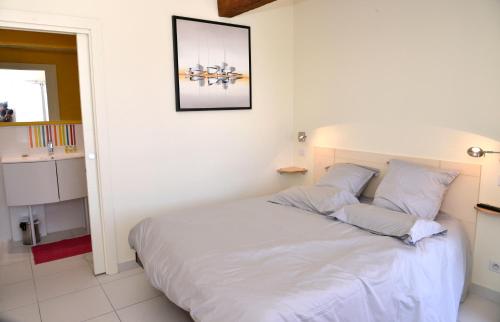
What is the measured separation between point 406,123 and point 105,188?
2614 mm

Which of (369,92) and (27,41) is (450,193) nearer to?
(369,92)

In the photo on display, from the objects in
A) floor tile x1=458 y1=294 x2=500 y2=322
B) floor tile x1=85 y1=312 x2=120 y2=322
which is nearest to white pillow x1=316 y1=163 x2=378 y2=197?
floor tile x1=458 y1=294 x2=500 y2=322

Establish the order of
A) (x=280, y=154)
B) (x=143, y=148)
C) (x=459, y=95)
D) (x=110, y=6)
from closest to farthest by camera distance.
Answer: (x=459, y=95) < (x=110, y=6) < (x=143, y=148) < (x=280, y=154)

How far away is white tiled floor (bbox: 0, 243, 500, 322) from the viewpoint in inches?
97.8

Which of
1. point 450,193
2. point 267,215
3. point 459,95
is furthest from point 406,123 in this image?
point 267,215

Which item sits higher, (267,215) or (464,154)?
(464,154)

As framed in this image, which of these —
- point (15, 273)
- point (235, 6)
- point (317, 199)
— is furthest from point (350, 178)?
point (15, 273)

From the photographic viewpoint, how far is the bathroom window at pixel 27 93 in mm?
3783

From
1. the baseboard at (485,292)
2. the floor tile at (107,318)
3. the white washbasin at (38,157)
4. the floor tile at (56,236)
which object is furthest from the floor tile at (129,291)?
the baseboard at (485,292)

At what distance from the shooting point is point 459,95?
8.67ft

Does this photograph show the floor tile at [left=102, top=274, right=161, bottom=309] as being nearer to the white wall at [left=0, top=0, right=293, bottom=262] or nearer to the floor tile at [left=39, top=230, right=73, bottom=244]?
the white wall at [left=0, top=0, right=293, bottom=262]

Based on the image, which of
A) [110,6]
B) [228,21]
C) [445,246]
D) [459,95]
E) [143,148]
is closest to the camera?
[445,246]

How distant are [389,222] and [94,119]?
2.41 metres

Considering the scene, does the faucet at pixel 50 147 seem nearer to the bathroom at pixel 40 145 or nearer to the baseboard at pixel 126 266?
the bathroom at pixel 40 145
